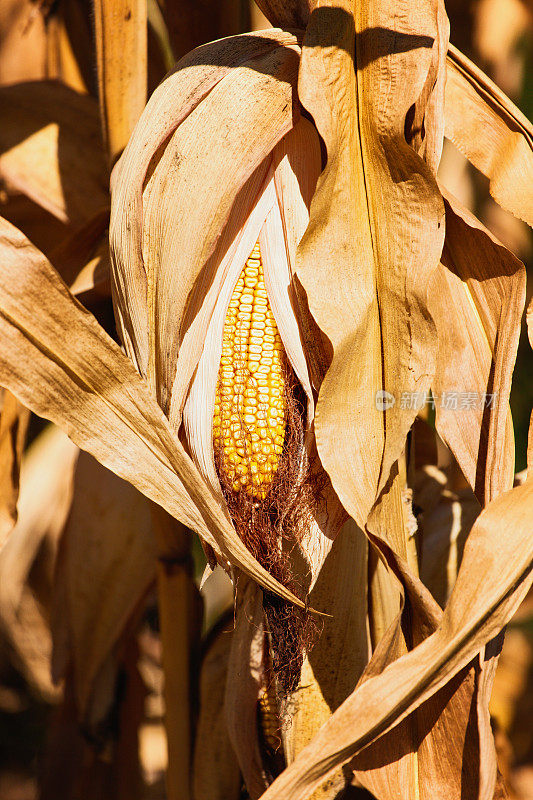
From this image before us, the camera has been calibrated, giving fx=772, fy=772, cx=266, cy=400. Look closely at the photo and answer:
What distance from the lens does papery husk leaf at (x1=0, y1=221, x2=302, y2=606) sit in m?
→ 0.34

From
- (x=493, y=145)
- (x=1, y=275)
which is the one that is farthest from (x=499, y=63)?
(x=1, y=275)

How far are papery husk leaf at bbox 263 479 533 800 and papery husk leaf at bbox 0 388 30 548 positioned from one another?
0.27m

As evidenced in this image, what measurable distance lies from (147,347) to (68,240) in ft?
0.68

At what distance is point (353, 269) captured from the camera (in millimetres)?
378

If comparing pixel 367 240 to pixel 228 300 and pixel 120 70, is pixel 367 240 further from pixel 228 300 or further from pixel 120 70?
pixel 120 70

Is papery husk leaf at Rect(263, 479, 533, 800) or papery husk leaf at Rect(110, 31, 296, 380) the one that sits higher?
papery husk leaf at Rect(110, 31, 296, 380)

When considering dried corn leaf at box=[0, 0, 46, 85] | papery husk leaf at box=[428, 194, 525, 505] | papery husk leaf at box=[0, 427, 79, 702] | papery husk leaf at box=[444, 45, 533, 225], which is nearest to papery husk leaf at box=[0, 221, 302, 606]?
papery husk leaf at box=[428, 194, 525, 505]

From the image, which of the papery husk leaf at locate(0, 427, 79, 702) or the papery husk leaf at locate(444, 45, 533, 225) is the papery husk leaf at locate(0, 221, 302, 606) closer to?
the papery husk leaf at locate(444, 45, 533, 225)

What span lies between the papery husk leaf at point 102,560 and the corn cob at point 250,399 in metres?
0.29

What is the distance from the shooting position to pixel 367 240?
39 centimetres

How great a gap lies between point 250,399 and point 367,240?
99 mm

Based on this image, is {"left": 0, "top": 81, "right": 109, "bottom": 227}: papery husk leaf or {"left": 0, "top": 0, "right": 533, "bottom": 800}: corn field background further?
{"left": 0, "top": 81, "right": 109, "bottom": 227}: papery husk leaf

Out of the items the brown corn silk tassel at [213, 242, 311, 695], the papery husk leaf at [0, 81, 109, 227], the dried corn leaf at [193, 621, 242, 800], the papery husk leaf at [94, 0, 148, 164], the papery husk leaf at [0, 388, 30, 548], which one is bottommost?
the dried corn leaf at [193, 621, 242, 800]

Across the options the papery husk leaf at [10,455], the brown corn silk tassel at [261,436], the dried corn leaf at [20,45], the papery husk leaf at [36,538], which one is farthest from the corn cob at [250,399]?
the dried corn leaf at [20,45]
